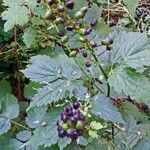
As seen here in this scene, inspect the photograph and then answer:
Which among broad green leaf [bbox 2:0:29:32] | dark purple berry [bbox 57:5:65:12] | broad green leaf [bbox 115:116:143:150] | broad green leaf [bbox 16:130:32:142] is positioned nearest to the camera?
dark purple berry [bbox 57:5:65:12]

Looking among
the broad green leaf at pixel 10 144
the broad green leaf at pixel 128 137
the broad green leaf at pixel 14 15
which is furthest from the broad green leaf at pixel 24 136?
the broad green leaf at pixel 14 15

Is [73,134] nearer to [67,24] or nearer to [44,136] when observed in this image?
[44,136]

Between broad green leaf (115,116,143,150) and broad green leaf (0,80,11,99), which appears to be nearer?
broad green leaf (115,116,143,150)

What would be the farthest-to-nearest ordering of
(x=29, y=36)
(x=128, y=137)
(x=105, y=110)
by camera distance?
(x=29, y=36)
(x=128, y=137)
(x=105, y=110)

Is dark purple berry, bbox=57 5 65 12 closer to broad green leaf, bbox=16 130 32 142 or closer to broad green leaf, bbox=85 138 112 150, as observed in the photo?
broad green leaf, bbox=85 138 112 150

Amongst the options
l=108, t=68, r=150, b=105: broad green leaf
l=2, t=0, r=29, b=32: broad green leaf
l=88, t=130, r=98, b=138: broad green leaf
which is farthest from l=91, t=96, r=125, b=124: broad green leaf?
l=2, t=0, r=29, b=32: broad green leaf

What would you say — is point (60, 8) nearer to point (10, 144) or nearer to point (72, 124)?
point (72, 124)

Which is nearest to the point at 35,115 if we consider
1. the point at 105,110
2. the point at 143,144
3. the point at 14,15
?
the point at 105,110
